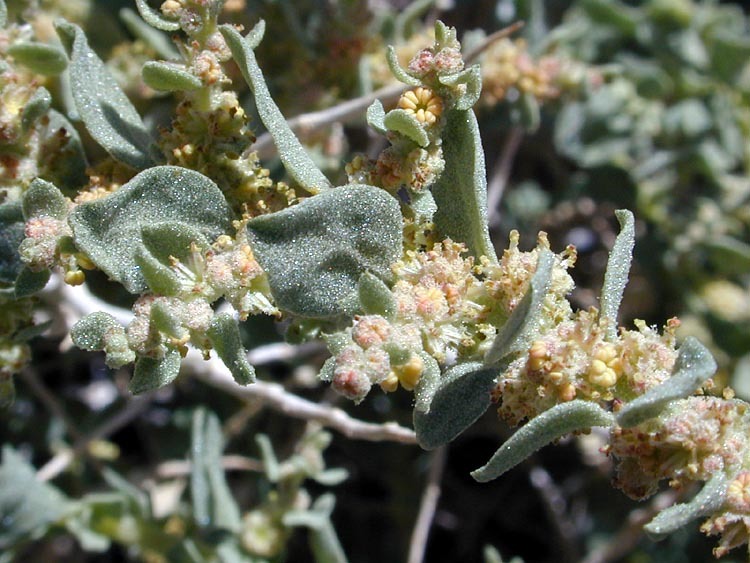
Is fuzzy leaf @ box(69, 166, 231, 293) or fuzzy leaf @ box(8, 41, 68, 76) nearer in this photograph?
fuzzy leaf @ box(69, 166, 231, 293)

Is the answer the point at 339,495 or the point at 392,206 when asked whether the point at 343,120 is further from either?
the point at 339,495

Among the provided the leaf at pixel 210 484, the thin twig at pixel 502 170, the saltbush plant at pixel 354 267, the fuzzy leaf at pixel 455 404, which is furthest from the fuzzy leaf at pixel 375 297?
the thin twig at pixel 502 170

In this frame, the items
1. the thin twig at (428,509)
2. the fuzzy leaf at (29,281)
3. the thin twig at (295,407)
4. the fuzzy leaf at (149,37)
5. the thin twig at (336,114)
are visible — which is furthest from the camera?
the thin twig at (428,509)

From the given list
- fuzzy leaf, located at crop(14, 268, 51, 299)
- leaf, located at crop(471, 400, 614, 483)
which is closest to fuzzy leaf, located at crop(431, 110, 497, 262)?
leaf, located at crop(471, 400, 614, 483)

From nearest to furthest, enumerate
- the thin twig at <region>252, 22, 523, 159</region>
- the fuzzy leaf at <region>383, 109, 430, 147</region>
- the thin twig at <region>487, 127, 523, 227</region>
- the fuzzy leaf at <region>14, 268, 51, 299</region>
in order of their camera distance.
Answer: the fuzzy leaf at <region>383, 109, 430, 147</region> → the fuzzy leaf at <region>14, 268, 51, 299</region> → the thin twig at <region>252, 22, 523, 159</region> → the thin twig at <region>487, 127, 523, 227</region>

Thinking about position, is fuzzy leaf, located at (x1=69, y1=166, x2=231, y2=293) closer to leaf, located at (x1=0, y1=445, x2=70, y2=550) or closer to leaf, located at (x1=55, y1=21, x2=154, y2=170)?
leaf, located at (x1=55, y1=21, x2=154, y2=170)

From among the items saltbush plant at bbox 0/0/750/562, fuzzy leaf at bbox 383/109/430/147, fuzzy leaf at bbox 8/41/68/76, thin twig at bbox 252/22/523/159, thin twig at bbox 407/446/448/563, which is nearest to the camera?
saltbush plant at bbox 0/0/750/562

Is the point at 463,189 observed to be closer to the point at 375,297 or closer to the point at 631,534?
the point at 375,297

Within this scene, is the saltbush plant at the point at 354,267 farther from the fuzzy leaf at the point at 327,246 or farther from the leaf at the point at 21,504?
the leaf at the point at 21,504
